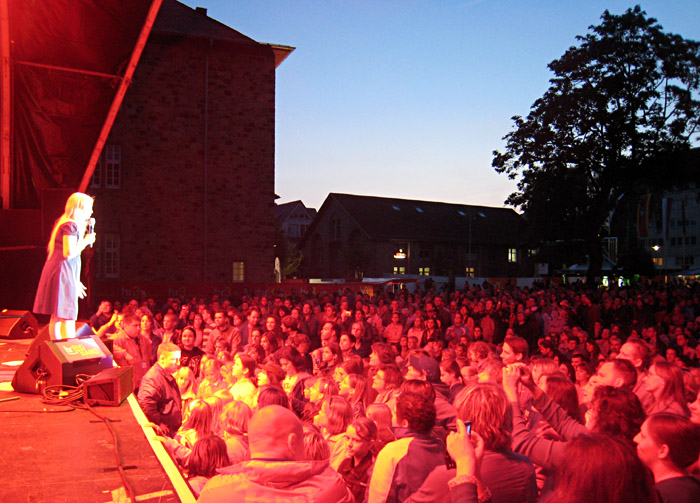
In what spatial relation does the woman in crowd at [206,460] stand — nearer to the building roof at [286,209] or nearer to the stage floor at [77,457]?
the stage floor at [77,457]

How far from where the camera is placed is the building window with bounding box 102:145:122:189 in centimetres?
2586

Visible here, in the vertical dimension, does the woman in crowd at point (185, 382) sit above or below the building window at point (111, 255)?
below

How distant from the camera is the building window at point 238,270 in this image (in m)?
27.2

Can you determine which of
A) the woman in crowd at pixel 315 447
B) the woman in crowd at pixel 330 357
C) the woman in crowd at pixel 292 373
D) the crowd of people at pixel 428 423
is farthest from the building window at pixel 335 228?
the woman in crowd at pixel 315 447

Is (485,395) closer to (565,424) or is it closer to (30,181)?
(565,424)

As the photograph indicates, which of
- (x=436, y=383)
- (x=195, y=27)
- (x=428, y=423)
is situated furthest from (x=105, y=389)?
(x=195, y=27)

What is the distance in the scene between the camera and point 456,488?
272 centimetres

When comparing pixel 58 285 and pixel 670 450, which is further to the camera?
pixel 58 285

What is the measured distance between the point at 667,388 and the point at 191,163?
24.3 metres

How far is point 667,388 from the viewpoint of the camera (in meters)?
4.65

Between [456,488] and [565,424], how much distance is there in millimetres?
1762

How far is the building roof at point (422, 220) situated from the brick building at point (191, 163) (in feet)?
70.2

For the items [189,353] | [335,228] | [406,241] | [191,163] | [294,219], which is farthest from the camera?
[294,219]

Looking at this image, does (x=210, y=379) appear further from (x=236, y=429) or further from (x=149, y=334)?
(x=149, y=334)
